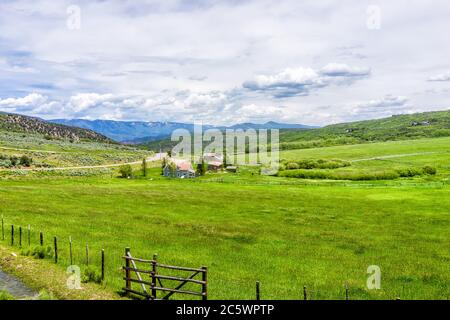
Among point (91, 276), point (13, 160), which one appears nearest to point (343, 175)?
point (13, 160)

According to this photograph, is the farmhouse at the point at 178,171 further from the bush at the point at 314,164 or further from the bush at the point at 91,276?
the bush at the point at 91,276

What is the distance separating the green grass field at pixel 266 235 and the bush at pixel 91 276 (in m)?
1.21

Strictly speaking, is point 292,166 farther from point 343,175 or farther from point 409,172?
point 409,172

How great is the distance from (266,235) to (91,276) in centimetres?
2467

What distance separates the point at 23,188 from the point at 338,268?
7146 cm

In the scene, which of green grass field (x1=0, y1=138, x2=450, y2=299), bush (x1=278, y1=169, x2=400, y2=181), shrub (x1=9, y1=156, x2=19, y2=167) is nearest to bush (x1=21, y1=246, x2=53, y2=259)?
green grass field (x1=0, y1=138, x2=450, y2=299)

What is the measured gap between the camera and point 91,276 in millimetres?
25906

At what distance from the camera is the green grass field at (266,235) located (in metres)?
29.4

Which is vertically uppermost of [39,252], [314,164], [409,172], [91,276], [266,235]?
[314,164]

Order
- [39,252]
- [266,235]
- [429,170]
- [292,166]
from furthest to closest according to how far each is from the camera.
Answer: [292,166] < [429,170] < [266,235] < [39,252]

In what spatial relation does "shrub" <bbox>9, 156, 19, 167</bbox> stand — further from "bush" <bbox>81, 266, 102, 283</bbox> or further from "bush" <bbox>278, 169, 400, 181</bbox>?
"bush" <bbox>81, 266, 102, 283</bbox>

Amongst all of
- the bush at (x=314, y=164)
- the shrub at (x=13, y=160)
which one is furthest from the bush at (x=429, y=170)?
the shrub at (x=13, y=160)

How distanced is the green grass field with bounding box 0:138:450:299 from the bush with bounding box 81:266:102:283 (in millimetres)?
1213
